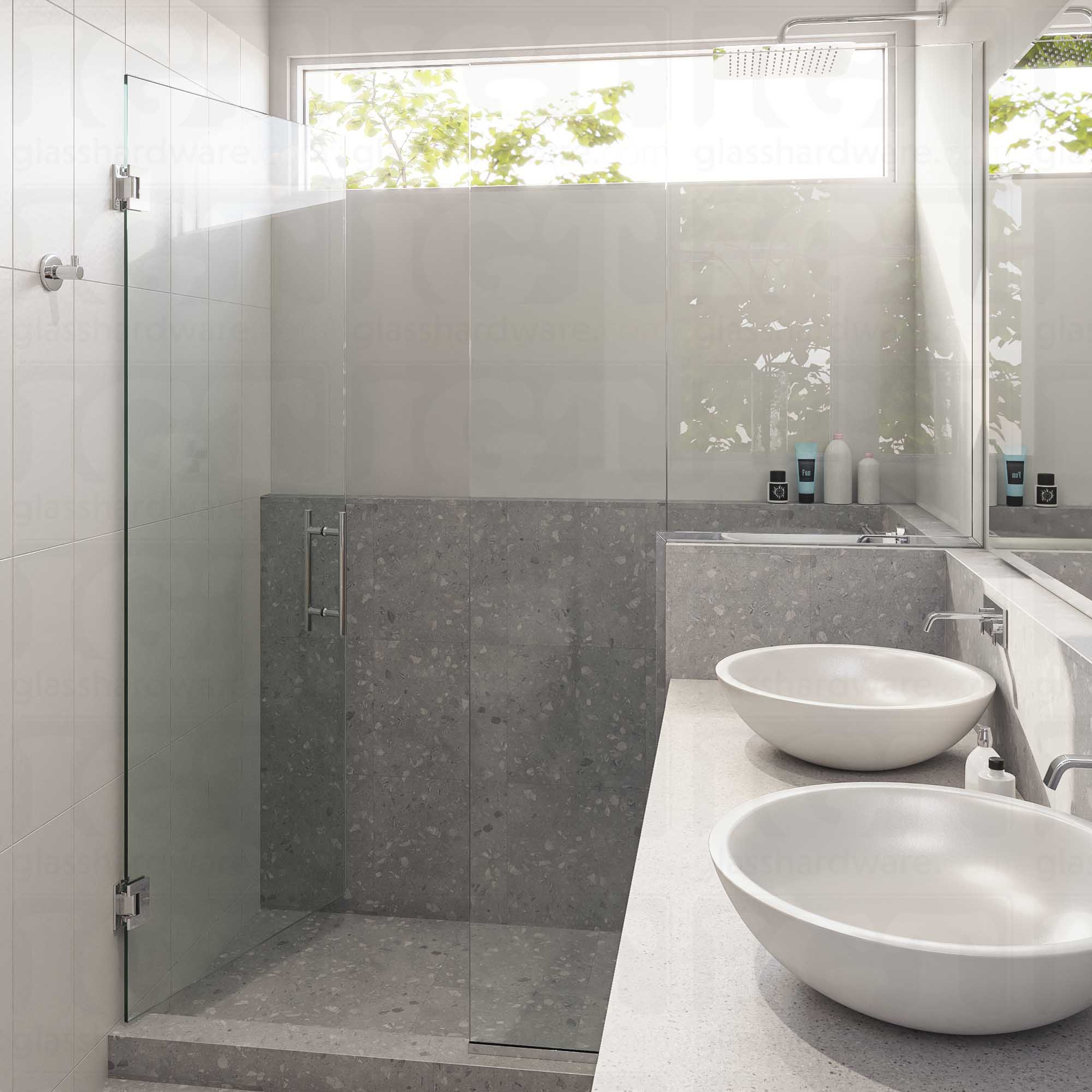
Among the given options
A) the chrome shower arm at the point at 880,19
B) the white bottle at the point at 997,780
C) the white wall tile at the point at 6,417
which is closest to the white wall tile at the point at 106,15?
the white wall tile at the point at 6,417

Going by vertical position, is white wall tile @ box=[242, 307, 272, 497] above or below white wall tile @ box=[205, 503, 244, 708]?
above

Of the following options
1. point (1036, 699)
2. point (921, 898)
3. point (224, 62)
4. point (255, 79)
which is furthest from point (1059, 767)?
point (255, 79)

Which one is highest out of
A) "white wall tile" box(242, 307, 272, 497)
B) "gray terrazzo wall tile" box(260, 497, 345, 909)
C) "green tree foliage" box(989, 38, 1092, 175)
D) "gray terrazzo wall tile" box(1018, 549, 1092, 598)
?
"green tree foliage" box(989, 38, 1092, 175)

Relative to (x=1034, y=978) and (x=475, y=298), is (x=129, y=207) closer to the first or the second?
(x=475, y=298)

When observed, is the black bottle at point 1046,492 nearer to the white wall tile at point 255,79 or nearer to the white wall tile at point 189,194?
the white wall tile at point 189,194

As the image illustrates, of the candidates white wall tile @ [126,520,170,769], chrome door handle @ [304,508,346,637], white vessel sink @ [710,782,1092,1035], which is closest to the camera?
white vessel sink @ [710,782,1092,1035]

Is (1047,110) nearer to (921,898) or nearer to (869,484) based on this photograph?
(869,484)

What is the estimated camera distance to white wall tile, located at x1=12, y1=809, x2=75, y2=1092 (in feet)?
6.25

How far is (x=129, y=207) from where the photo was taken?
219cm

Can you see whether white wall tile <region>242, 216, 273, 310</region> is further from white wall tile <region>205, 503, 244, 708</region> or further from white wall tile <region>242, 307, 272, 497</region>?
white wall tile <region>205, 503, 244, 708</region>

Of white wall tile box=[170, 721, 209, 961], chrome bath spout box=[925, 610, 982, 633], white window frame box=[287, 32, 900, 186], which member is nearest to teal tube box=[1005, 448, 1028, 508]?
chrome bath spout box=[925, 610, 982, 633]

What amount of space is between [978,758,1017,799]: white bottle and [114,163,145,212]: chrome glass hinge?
2018 millimetres

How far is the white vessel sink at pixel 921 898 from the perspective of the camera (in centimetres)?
83

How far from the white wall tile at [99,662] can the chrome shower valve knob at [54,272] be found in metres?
0.52
